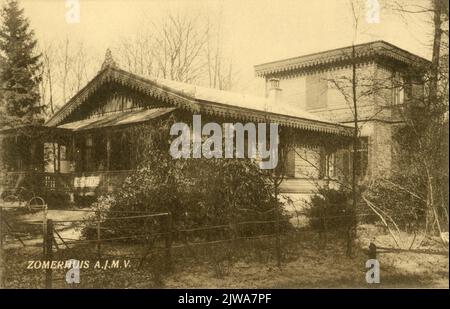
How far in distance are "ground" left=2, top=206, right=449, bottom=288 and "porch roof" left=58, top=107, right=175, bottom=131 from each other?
16.0 feet

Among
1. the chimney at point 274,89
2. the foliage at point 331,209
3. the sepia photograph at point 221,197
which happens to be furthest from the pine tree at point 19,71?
the foliage at point 331,209

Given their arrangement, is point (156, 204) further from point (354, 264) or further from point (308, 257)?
point (354, 264)

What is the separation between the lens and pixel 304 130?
18.1 metres

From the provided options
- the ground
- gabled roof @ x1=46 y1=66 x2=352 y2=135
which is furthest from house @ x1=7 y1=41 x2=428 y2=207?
the ground

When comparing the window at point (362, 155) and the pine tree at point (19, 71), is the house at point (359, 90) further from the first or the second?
the pine tree at point (19, 71)

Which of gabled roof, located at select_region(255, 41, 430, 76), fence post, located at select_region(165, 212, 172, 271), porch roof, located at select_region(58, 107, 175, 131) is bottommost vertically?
fence post, located at select_region(165, 212, 172, 271)

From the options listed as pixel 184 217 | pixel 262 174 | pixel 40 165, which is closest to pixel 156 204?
pixel 184 217

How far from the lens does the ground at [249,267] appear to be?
8117 millimetres

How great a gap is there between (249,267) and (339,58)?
1524 cm

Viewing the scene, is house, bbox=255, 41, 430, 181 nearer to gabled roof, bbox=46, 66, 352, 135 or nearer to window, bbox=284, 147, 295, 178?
window, bbox=284, 147, 295, 178

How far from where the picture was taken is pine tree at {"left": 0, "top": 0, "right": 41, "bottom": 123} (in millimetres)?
21453

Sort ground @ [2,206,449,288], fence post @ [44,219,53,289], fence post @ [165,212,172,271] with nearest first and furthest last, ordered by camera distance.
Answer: fence post @ [44,219,53,289] < ground @ [2,206,449,288] < fence post @ [165,212,172,271]

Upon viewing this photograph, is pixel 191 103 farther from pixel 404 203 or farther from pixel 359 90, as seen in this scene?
pixel 359 90
